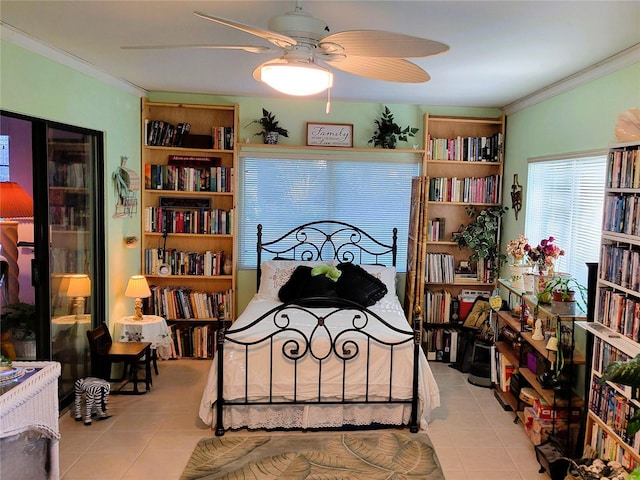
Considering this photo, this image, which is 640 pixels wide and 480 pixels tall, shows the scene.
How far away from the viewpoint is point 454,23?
2592 mm

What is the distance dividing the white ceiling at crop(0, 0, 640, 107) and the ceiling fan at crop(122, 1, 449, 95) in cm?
41

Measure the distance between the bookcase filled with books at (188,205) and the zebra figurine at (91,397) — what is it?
1400 mm

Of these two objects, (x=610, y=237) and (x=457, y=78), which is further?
(x=457, y=78)

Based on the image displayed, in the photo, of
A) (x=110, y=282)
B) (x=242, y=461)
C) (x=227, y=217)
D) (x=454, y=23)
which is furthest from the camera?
(x=227, y=217)

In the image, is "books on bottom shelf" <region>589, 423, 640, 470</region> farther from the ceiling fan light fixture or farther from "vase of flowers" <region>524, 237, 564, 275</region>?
the ceiling fan light fixture

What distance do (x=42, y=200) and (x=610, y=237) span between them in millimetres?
3490

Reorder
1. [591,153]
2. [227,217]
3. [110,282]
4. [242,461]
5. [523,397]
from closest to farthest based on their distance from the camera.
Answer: [242,461]
[591,153]
[523,397]
[110,282]
[227,217]

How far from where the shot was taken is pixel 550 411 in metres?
3.36

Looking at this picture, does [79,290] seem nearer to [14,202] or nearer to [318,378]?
[14,202]

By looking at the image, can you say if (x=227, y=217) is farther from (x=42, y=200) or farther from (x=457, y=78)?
(x=457, y=78)

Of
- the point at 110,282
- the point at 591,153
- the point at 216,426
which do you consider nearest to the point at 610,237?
the point at 591,153

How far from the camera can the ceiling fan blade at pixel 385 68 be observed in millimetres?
2127

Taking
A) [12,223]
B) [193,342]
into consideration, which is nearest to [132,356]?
[193,342]

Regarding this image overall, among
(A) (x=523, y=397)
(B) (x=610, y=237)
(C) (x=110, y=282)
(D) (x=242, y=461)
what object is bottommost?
(D) (x=242, y=461)
